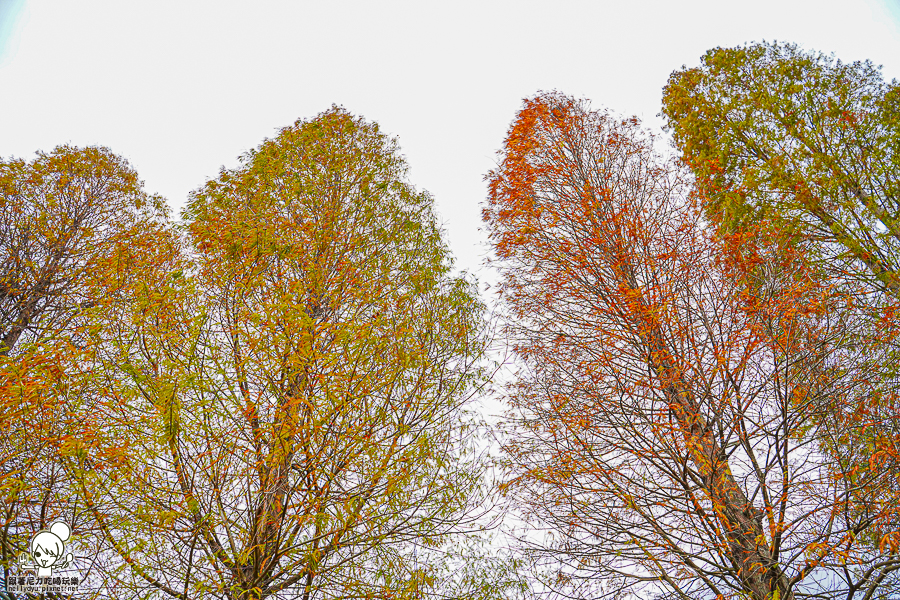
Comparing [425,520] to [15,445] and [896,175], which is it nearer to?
[15,445]

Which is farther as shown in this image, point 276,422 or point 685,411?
point 685,411

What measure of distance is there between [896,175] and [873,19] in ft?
17.4

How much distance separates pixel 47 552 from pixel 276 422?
1719mm

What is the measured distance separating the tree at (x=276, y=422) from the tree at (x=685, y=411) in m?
0.90

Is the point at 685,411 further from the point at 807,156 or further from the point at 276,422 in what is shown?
the point at 807,156

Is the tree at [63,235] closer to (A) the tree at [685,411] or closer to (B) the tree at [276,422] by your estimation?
(B) the tree at [276,422]

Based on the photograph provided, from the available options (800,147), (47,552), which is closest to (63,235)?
(47,552)

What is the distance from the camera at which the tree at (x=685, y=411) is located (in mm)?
3312

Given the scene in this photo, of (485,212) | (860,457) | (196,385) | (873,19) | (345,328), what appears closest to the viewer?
(196,385)

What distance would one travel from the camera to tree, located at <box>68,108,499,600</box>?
278 cm

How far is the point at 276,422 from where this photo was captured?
10.3 feet

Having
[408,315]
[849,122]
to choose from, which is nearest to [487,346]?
[408,315]

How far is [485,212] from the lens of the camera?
591 centimetres

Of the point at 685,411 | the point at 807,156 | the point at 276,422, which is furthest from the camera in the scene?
the point at 807,156
